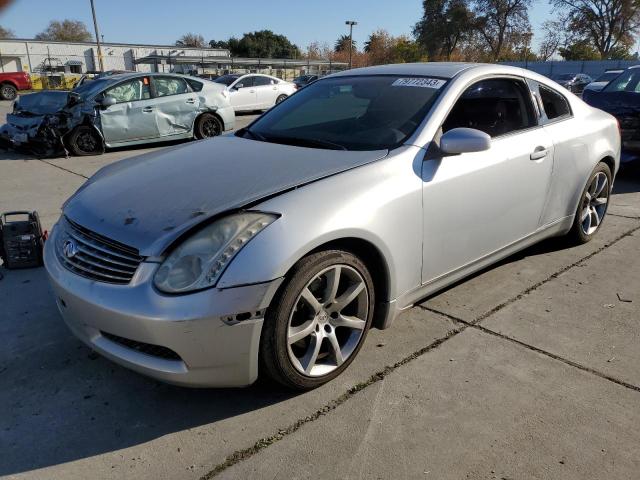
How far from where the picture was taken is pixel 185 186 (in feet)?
8.63

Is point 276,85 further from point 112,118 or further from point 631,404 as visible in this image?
point 631,404

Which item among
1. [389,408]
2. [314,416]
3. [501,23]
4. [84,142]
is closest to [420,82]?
[389,408]

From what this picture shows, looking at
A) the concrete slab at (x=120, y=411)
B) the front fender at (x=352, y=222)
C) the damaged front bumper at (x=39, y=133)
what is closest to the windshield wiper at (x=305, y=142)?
the front fender at (x=352, y=222)

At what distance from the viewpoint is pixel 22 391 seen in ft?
8.46

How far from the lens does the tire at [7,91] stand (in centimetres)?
2448

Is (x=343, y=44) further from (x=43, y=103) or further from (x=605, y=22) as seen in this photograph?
(x=43, y=103)

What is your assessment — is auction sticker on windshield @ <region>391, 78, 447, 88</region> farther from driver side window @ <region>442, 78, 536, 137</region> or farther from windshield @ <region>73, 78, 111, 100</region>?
windshield @ <region>73, 78, 111, 100</region>

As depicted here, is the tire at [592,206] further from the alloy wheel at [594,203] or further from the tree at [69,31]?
the tree at [69,31]

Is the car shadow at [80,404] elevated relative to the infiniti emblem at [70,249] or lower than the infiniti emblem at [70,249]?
lower

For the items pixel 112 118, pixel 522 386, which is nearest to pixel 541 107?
pixel 522 386

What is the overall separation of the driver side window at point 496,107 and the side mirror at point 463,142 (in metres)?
0.44

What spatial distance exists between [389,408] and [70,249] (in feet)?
5.60

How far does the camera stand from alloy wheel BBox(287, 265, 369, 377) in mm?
2412

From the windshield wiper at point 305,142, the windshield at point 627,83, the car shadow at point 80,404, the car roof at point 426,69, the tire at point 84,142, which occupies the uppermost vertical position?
the car roof at point 426,69
